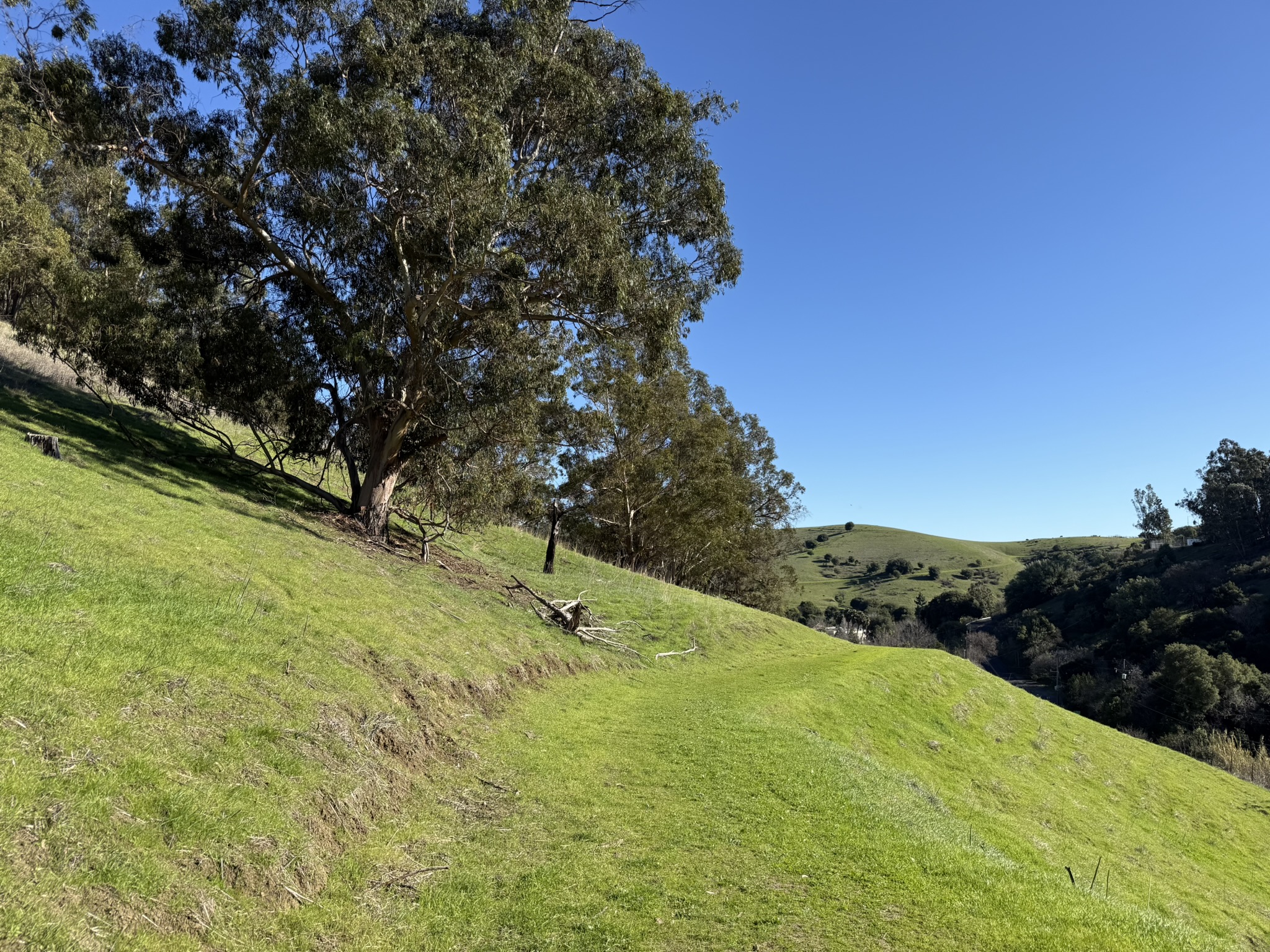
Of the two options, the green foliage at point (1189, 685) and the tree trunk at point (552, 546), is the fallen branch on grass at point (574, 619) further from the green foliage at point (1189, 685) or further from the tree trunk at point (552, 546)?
the green foliage at point (1189, 685)

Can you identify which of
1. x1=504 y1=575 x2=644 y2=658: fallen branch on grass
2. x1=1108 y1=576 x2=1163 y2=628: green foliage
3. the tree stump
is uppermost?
x1=1108 y1=576 x2=1163 y2=628: green foliage

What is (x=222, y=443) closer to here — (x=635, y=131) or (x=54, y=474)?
(x=54, y=474)

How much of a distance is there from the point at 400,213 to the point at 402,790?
53.6 ft

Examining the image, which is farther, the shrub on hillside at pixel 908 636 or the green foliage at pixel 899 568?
the green foliage at pixel 899 568

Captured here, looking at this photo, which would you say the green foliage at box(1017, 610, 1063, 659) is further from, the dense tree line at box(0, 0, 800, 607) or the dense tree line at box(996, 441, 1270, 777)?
the dense tree line at box(0, 0, 800, 607)

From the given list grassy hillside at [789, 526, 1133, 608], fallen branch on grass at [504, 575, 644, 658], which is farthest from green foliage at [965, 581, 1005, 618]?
fallen branch on grass at [504, 575, 644, 658]

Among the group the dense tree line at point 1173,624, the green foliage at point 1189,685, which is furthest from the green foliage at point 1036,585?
the green foliage at point 1189,685

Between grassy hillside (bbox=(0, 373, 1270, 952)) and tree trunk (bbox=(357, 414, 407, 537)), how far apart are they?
3262 mm

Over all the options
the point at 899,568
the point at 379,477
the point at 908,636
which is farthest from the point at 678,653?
the point at 899,568

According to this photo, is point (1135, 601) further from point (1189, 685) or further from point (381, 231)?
point (381, 231)

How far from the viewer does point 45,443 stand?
15.1 metres

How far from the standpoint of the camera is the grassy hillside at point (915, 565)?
14462 centimetres

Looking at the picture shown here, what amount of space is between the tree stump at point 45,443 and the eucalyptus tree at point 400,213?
5589 millimetres

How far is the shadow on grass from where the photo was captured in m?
16.5
